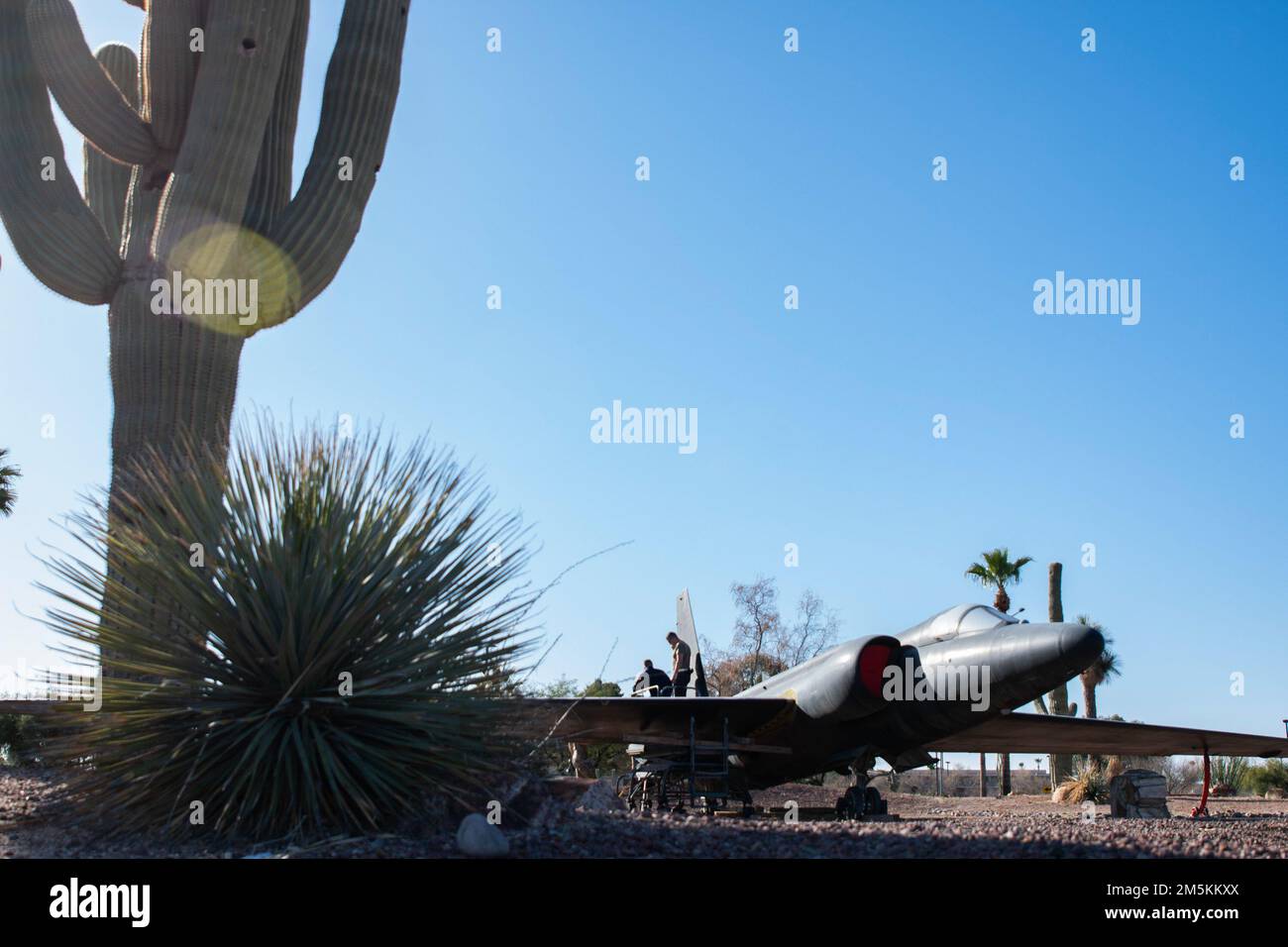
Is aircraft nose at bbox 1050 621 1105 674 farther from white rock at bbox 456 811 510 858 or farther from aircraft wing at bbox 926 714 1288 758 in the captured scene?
white rock at bbox 456 811 510 858

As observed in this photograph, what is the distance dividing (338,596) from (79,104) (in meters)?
6.29

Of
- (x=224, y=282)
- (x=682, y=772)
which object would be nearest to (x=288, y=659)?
(x=224, y=282)

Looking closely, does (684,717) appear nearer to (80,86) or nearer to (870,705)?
(870,705)

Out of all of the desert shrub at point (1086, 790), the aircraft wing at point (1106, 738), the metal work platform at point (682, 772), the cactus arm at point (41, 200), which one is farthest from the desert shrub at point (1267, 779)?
the cactus arm at point (41, 200)

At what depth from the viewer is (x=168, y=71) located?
932 centimetres

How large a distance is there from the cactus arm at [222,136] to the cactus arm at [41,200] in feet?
2.42

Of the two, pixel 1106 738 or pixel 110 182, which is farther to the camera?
pixel 1106 738

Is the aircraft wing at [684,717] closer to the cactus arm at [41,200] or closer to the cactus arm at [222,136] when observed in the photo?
the cactus arm at [222,136]

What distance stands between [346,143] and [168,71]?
1717 millimetres

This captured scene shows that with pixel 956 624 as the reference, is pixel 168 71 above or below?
above

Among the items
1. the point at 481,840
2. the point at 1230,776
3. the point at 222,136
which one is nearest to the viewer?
the point at 481,840
